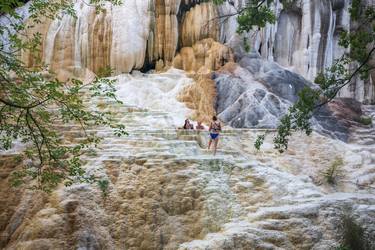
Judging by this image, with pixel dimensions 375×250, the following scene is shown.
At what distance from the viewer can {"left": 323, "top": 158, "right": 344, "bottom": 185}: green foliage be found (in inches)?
507

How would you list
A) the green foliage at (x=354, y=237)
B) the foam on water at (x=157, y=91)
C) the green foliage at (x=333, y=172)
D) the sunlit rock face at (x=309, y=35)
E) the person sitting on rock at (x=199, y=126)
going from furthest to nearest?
1. the sunlit rock face at (x=309, y=35)
2. the foam on water at (x=157, y=91)
3. the person sitting on rock at (x=199, y=126)
4. the green foliage at (x=333, y=172)
5. the green foliage at (x=354, y=237)

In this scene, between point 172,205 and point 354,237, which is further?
point 172,205

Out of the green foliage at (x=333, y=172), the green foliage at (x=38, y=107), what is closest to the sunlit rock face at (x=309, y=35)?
the green foliage at (x=333, y=172)

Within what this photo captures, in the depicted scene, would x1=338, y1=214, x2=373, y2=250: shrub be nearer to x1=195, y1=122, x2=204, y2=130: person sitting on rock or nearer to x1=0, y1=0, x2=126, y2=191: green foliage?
x1=0, y1=0, x2=126, y2=191: green foliage

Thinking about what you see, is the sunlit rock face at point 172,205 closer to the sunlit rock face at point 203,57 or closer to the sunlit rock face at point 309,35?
the sunlit rock face at point 203,57

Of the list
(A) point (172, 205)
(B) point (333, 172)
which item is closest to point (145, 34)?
(B) point (333, 172)

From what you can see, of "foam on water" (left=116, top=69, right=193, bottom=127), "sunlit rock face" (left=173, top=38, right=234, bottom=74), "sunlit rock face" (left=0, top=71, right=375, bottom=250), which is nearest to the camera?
"sunlit rock face" (left=0, top=71, right=375, bottom=250)

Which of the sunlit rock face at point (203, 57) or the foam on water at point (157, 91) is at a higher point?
the sunlit rock face at point (203, 57)

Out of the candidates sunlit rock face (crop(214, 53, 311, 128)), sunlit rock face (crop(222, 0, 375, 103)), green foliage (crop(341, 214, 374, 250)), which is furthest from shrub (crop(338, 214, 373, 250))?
sunlit rock face (crop(222, 0, 375, 103))

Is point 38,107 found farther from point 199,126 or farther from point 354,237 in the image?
point 199,126

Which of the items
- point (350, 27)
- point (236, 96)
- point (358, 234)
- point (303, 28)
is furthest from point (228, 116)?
point (350, 27)

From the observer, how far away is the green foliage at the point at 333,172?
42.2 feet

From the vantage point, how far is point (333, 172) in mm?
13086

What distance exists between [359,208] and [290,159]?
465 cm
